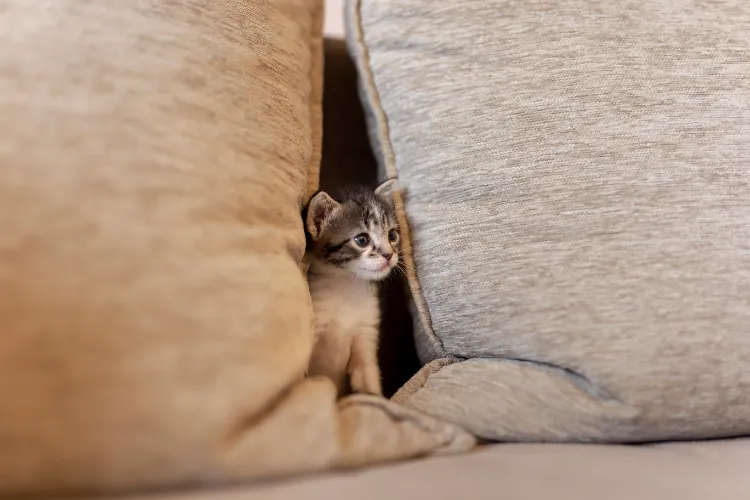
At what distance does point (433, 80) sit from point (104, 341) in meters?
0.67

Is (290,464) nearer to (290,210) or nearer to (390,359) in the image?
(290,210)

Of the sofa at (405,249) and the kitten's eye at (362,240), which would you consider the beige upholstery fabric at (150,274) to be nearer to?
the sofa at (405,249)

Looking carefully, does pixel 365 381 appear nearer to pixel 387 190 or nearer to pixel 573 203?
pixel 387 190

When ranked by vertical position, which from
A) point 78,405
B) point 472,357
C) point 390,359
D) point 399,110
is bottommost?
point 390,359

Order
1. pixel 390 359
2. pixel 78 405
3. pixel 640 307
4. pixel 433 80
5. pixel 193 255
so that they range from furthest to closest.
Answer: pixel 390 359
pixel 433 80
pixel 640 307
pixel 193 255
pixel 78 405

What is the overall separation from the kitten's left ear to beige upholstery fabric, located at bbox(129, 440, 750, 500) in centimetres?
48

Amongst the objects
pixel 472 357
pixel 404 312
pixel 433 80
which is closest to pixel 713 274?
pixel 472 357

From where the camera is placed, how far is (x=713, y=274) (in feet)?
2.63

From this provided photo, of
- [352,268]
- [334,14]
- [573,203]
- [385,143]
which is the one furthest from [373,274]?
[334,14]

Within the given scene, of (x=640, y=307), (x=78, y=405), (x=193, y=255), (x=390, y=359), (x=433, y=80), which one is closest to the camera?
(x=78, y=405)

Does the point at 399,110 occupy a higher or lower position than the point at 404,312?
higher

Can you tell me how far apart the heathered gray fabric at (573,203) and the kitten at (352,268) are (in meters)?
0.15

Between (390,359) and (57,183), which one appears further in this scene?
(390,359)

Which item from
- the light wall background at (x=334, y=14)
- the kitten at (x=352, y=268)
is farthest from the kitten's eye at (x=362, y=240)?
the light wall background at (x=334, y=14)
